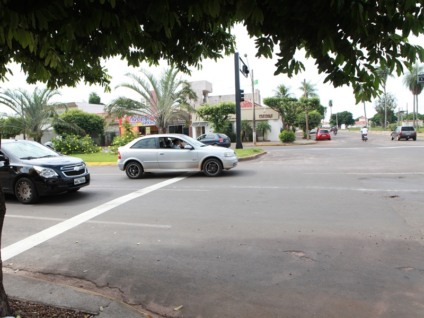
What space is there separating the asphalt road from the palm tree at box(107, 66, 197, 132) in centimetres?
1568

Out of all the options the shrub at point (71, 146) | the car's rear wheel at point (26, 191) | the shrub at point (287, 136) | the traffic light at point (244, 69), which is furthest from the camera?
the shrub at point (287, 136)

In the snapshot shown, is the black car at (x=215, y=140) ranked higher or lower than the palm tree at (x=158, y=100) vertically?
lower

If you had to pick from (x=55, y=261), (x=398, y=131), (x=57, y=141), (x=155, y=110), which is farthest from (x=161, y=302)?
(x=398, y=131)

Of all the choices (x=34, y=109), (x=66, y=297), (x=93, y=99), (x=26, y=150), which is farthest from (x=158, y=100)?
(x=93, y=99)

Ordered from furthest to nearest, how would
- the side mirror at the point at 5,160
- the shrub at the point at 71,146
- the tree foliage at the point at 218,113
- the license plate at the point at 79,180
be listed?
the tree foliage at the point at 218,113 < the shrub at the point at 71,146 < the license plate at the point at 79,180 < the side mirror at the point at 5,160

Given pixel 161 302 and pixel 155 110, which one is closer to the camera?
pixel 161 302

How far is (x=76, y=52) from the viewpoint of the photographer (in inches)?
147

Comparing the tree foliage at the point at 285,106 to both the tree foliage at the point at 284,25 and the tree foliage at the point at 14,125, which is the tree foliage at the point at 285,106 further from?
the tree foliage at the point at 284,25

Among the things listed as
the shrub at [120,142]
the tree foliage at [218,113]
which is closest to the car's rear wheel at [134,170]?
the shrub at [120,142]

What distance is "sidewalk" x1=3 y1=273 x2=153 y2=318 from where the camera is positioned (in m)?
3.38

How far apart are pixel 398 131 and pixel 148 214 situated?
34.0 metres

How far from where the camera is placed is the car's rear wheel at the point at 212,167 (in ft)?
41.2

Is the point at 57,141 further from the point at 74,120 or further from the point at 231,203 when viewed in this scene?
the point at 231,203

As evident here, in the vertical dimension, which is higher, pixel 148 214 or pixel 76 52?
pixel 76 52
